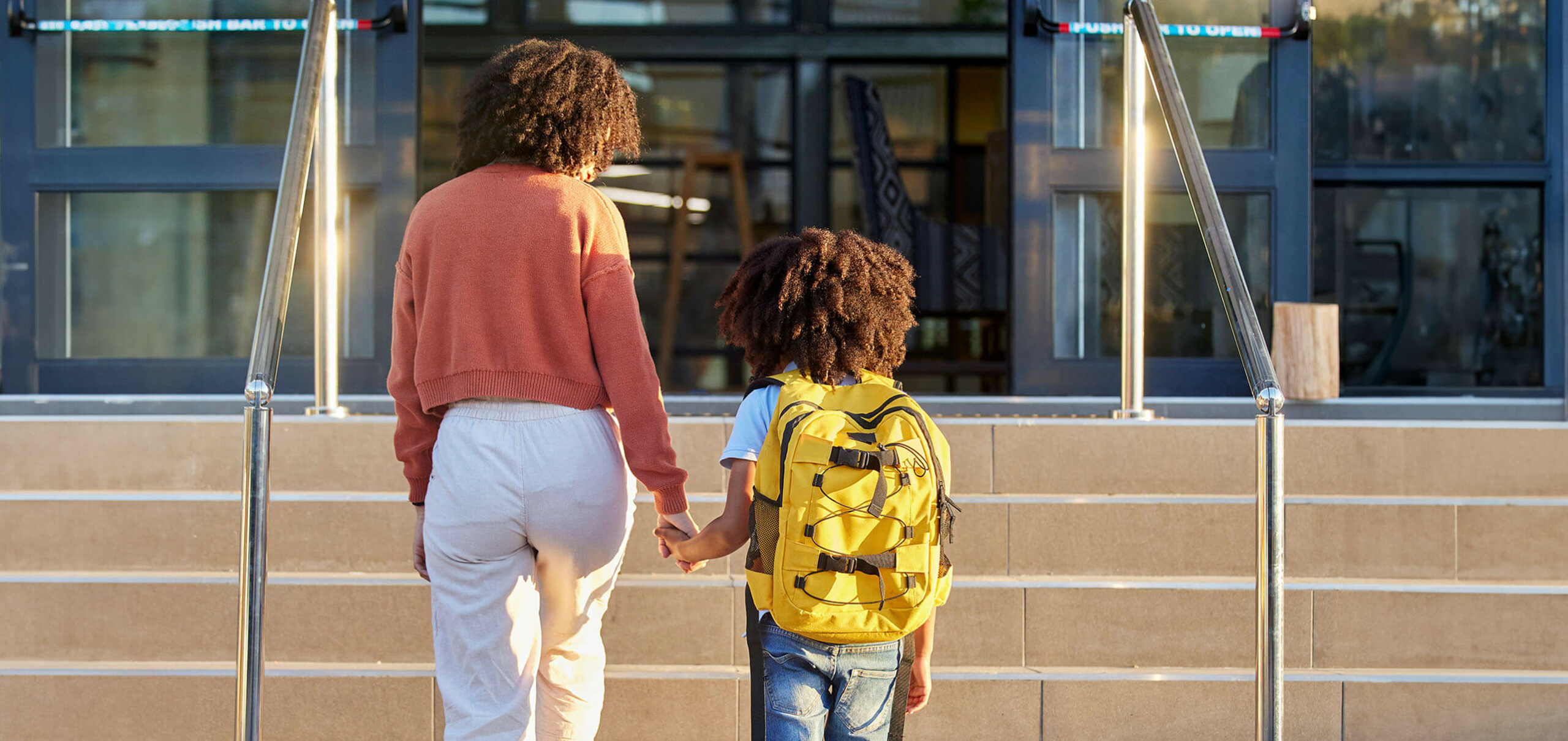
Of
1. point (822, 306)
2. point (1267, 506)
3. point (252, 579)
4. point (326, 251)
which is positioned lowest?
point (252, 579)

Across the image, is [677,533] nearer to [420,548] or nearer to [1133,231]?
[420,548]

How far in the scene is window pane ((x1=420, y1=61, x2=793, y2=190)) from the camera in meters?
7.27

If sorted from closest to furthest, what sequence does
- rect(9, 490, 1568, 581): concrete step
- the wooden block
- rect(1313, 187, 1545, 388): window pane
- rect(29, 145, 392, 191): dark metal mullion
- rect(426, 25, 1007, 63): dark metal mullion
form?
rect(9, 490, 1568, 581): concrete step → the wooden block → rect(29, 145, 392, 191): dark metal mullion → rect(1313, 187, 1545, 388): window pane → rect(426, 25, 1007, 63): dark metal mullion

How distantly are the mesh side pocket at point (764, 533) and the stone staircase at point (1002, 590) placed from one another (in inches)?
42.9

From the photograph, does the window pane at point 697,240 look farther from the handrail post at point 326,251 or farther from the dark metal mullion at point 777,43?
the handrail post at point 326,251

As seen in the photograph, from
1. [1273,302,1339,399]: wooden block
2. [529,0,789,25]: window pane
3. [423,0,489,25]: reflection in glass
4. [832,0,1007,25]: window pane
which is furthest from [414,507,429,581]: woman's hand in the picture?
[423,0,489,25]: reflection in glass

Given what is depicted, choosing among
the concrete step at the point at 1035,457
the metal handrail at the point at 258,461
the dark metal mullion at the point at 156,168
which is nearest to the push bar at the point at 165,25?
the dark metal mullion at the point at 156,168

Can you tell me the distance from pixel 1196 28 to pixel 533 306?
3188 millimetres

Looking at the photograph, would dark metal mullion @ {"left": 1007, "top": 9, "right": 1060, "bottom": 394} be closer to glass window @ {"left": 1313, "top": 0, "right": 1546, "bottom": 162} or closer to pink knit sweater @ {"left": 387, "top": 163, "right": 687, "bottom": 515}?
glass window @ {"left": 1313, "top": 0, "right": 1546, "bottom": 162}

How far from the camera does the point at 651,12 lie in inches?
277

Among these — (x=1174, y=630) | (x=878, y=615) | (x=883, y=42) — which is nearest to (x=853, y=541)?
(x=878, y=615)

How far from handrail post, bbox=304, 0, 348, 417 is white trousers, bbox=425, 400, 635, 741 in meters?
1.45

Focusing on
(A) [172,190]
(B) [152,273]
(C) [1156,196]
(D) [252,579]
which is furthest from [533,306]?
(B) [152,273]

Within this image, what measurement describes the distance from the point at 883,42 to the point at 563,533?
5.56 meters
